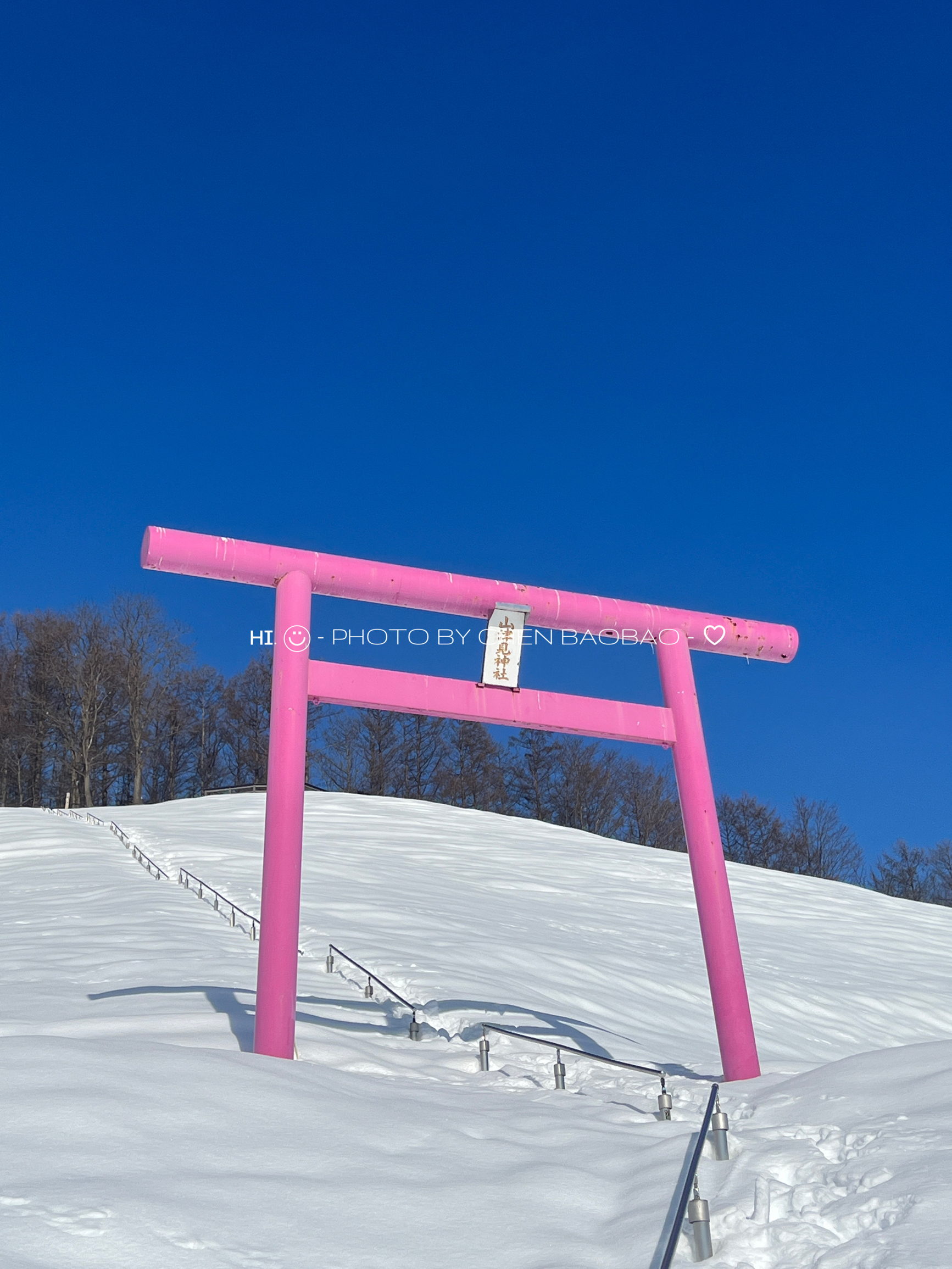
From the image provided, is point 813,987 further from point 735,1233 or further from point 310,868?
point 735,1233

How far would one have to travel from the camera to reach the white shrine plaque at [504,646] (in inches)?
213

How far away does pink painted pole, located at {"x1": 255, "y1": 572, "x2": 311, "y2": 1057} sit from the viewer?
4531mm

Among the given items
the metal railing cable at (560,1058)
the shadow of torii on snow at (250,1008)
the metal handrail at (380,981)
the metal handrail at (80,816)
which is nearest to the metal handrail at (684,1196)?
the metal railing cable at (560,1058)

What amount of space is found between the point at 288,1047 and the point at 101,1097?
55.0 inches

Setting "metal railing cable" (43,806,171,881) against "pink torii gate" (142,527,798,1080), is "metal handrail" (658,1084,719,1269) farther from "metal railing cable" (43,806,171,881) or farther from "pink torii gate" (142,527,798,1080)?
"metal railing cable" (43,806,171,881)

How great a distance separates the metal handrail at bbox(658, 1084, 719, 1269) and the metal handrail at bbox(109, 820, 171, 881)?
9.97 metres

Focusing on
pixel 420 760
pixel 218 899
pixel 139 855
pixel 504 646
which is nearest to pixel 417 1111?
pixel 504 646

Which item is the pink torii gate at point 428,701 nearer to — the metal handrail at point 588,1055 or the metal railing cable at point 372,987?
the metal handrail at point 588,1055

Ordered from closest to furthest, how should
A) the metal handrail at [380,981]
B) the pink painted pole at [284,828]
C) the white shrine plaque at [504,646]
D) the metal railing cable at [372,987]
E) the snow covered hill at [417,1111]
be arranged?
the snow covered hill at [417,1111]
the pink painted pole at [284,828]
the white shrine plaque at [504,646]
the metal railing cable at [372,987]
the metal handrail at [380,981]

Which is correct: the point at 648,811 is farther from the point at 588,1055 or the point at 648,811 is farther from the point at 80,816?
the point at 588,1055

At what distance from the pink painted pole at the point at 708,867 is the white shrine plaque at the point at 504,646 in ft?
2.99

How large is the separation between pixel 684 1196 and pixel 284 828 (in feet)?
8.62

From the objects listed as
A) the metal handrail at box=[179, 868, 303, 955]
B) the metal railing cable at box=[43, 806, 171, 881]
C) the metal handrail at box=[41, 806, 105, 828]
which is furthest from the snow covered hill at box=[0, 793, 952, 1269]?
the metal handrail at box=[41, 806, 105, 828]

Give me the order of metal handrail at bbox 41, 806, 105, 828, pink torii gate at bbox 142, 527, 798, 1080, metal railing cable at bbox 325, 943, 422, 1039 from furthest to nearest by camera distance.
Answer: metal handrail at bbox 41, 806, 105, 828 → metal railing cable at bbox 325, 943, 422, 1039 → pink torii gate at bbox 142, 527, 798, 1080
